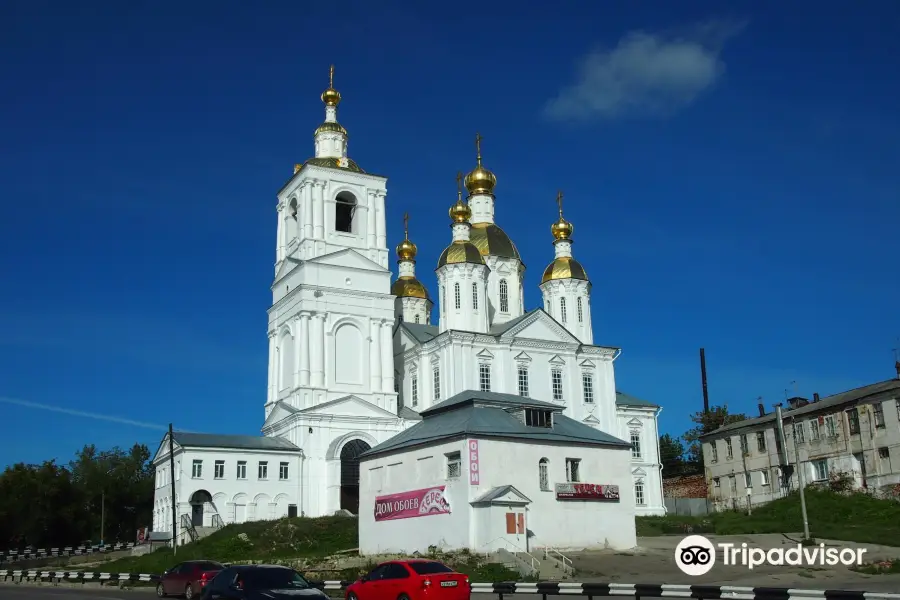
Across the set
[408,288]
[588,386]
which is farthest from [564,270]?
[408,288]

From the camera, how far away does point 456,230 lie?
60.3 m

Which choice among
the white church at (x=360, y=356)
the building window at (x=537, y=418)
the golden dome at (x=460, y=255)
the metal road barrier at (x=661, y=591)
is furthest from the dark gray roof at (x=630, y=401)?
the metal road barrier at (x=661, y=591)

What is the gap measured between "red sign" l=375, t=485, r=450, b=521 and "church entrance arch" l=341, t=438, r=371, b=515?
15.2m

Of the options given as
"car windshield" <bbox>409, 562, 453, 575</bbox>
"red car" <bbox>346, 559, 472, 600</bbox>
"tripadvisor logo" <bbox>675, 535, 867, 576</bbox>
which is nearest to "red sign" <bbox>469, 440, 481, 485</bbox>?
"tripadvisor logo" <bbox>675, 535, 867, 576</bbox>

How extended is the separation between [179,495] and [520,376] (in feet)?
66.2

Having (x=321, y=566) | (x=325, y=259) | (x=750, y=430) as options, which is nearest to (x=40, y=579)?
(x=321, y=566)

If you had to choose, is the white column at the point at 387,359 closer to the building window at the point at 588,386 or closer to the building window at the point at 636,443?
the building window at the point at 588,386

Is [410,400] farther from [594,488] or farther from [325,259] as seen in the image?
[594,488]

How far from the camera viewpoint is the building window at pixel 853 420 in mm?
46375

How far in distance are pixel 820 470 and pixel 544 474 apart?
1990cm

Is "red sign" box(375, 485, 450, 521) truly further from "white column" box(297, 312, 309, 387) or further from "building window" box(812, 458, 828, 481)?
"building window" box(812, 458, 828, 481)

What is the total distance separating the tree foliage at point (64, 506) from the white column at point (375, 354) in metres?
21.6

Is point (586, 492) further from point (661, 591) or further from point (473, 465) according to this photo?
point (661, 591)

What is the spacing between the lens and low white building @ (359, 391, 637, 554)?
33438mm
